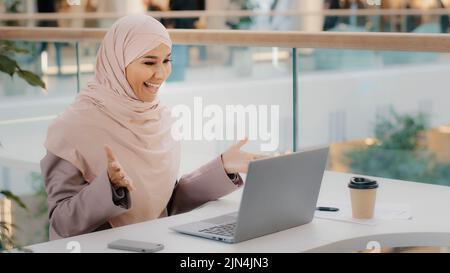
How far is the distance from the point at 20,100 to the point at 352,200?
4.70 meters

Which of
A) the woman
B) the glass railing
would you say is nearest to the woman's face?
the woman

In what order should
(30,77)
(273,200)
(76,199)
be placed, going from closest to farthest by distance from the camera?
1. (30,77)
2. (273,200)
3. (76,199)

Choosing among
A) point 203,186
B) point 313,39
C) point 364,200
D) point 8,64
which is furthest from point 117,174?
point 313,39

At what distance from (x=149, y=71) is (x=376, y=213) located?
0.72 metres

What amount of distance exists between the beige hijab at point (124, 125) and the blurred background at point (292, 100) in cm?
71

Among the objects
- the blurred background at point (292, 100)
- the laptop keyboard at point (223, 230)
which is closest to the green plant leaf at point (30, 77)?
the laptop keyboard at point (223, 230)

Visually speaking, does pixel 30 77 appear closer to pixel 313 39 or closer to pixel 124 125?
pixel 124 125

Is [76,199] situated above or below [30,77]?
below

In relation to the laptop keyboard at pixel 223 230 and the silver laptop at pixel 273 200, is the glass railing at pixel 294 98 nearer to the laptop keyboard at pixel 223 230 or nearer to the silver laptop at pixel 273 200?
the silver laptop at pixel 273 200

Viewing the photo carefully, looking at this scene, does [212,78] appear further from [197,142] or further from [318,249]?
[318,249]

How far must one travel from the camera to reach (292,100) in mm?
3336

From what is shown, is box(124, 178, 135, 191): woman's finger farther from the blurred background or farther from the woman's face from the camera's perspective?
the blurred background

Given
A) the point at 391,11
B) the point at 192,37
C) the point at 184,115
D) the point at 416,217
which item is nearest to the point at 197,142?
the point at 184,115

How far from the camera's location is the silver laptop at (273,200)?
191 cm
